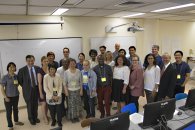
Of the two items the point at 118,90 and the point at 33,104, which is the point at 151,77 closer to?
the point at 118,90

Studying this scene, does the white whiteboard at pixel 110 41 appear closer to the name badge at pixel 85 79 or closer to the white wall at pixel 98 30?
the white wall at pixel 98 30

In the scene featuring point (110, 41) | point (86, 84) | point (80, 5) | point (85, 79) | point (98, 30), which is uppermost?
point (80, 5)

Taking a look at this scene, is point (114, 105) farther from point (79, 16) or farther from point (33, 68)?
point (79, 16)

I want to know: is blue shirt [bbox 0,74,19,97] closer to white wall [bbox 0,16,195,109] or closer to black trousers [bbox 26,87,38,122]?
black trousers [bbox 26,87,38,122]

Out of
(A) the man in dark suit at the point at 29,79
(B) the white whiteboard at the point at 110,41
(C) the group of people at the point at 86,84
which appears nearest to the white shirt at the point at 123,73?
(C) the group of people at the point at 86,84

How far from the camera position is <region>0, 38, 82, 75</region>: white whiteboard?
474 cm

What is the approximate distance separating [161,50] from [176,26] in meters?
1.35

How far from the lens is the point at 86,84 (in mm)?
3953

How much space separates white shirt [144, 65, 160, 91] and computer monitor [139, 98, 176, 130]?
140 cm

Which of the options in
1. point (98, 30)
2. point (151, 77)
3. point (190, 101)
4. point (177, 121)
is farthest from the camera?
point (98, 30)

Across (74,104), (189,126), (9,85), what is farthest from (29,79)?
→ (189,126)

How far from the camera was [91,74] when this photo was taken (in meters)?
3.85

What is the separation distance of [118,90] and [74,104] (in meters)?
1.06

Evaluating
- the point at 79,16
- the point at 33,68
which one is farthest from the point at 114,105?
the point at 79,16
